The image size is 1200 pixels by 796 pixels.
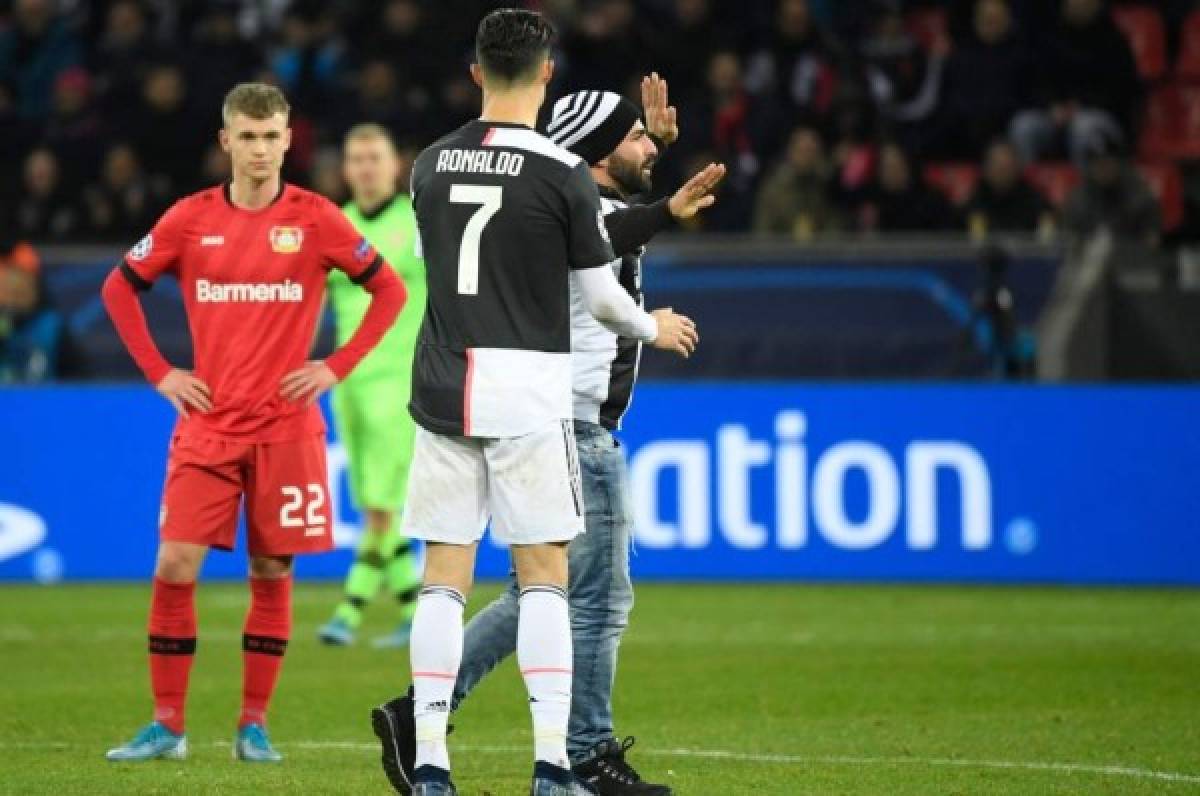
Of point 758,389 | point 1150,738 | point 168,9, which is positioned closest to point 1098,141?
point 758,389

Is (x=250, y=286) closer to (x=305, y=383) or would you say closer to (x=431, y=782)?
(x=305, y=383)

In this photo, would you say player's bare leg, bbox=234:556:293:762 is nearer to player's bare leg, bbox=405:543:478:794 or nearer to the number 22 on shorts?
the number 22 on shorts

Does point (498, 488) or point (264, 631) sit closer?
point (498, 488)

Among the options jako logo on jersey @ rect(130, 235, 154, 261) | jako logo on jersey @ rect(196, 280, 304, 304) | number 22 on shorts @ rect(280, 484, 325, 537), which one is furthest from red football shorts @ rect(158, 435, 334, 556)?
jako logo on jersey @ rect(130, 235, 154, 261)

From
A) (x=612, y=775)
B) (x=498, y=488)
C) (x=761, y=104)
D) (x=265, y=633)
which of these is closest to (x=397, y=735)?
(x=612, y=775)

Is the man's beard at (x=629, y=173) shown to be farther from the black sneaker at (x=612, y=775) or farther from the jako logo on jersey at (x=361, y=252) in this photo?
the black sneaker at (x=612, y=775)

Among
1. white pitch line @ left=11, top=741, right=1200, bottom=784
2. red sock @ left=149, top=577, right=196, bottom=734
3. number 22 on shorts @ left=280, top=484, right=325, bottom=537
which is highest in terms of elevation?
number 22 on shorts @ left=280, top=484, right=325, bottom=537

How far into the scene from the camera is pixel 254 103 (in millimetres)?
8438

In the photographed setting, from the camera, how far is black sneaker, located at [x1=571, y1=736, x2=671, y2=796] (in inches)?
290

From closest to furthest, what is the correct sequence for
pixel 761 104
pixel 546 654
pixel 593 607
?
1. pixel 546 654
2. pixel 593 607
3. pixel 761 104

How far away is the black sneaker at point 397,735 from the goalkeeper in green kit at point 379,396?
17.9ft

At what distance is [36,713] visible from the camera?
9.86 metres

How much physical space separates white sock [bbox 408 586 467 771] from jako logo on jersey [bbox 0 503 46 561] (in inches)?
371

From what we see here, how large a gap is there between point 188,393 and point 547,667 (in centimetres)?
214
